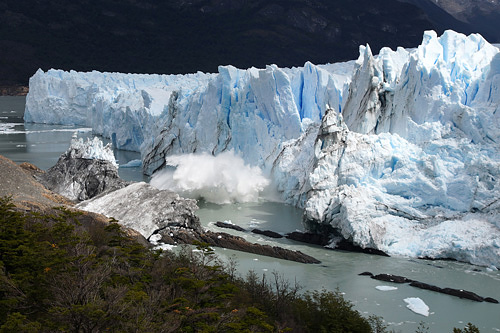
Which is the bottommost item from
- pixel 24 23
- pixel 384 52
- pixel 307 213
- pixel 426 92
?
pixel 307 213

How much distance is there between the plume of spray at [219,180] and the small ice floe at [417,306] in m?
8.84

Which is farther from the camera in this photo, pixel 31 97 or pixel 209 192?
pixel 31 97

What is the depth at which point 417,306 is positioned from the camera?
10.1 metres

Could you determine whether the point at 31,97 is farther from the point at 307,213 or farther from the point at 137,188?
the point at 307,213

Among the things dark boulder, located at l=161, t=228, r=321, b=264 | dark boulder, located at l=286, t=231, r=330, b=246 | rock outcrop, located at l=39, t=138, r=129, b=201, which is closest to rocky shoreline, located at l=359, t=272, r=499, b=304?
dark boulder, located at l=161, t=228, r=321, b=264

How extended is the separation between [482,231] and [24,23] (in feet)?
262

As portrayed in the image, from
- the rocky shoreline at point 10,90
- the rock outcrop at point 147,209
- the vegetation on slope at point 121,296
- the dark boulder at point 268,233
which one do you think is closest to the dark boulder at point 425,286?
the vegetation on slope at point 121,296

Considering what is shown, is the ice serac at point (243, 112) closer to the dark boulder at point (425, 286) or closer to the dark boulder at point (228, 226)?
the dark boulder at point (228, 226)

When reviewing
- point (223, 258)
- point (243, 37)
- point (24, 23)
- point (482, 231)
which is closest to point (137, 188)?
point (223, 258)

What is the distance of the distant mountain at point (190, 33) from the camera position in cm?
7556

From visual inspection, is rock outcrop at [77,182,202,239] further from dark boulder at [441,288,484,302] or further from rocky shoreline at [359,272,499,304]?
dark boulder at [441,288,484,302]

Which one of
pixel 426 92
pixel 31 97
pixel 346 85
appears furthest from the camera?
pixel 31 97

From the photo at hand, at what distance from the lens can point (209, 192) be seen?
1869cm

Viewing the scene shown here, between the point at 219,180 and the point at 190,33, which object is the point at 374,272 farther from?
the point at 190,33
